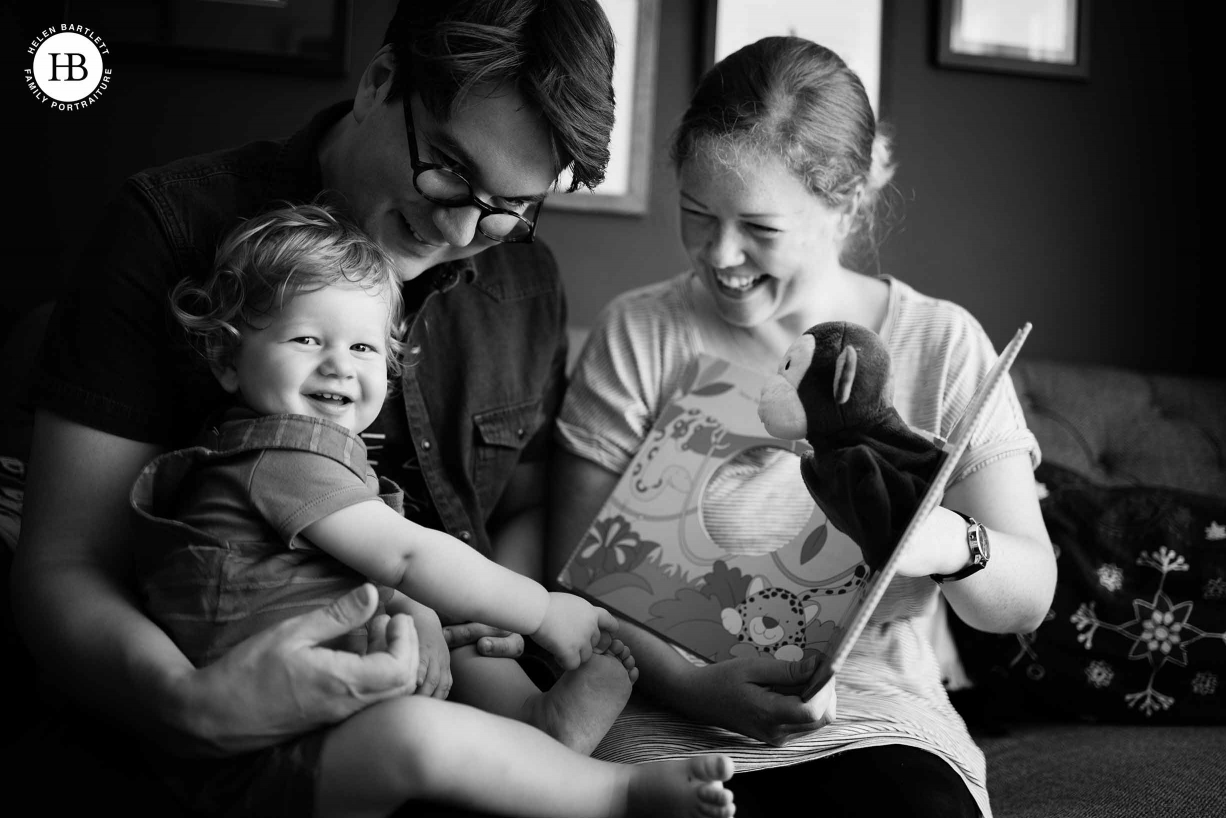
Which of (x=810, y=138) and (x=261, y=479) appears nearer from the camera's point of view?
(x=261, y=479)

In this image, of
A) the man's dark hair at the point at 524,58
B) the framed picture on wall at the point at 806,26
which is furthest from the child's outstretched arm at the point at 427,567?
the framed picture on wall at the point at 806,26

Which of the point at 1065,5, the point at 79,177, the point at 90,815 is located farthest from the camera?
the point at 1065,5

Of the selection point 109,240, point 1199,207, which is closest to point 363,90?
point 109,240

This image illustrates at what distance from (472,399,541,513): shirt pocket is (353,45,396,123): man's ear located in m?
0.52

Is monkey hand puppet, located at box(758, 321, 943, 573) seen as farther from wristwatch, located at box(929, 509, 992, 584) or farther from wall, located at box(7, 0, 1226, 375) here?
wall, located at box(7, 0, 1226, 375)

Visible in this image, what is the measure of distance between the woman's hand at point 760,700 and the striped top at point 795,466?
32 mm

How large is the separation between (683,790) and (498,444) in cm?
74

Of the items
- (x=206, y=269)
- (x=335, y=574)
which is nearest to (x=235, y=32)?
(x=206, y=269)

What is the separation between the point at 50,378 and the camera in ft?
4.01

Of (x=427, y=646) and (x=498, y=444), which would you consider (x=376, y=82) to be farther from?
(x=427, y=646)

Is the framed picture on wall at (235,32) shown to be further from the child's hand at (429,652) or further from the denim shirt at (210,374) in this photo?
the child's hand at (429,652)

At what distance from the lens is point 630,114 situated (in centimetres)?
238

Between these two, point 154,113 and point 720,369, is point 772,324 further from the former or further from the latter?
point 154,113

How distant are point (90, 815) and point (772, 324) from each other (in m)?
1.20
